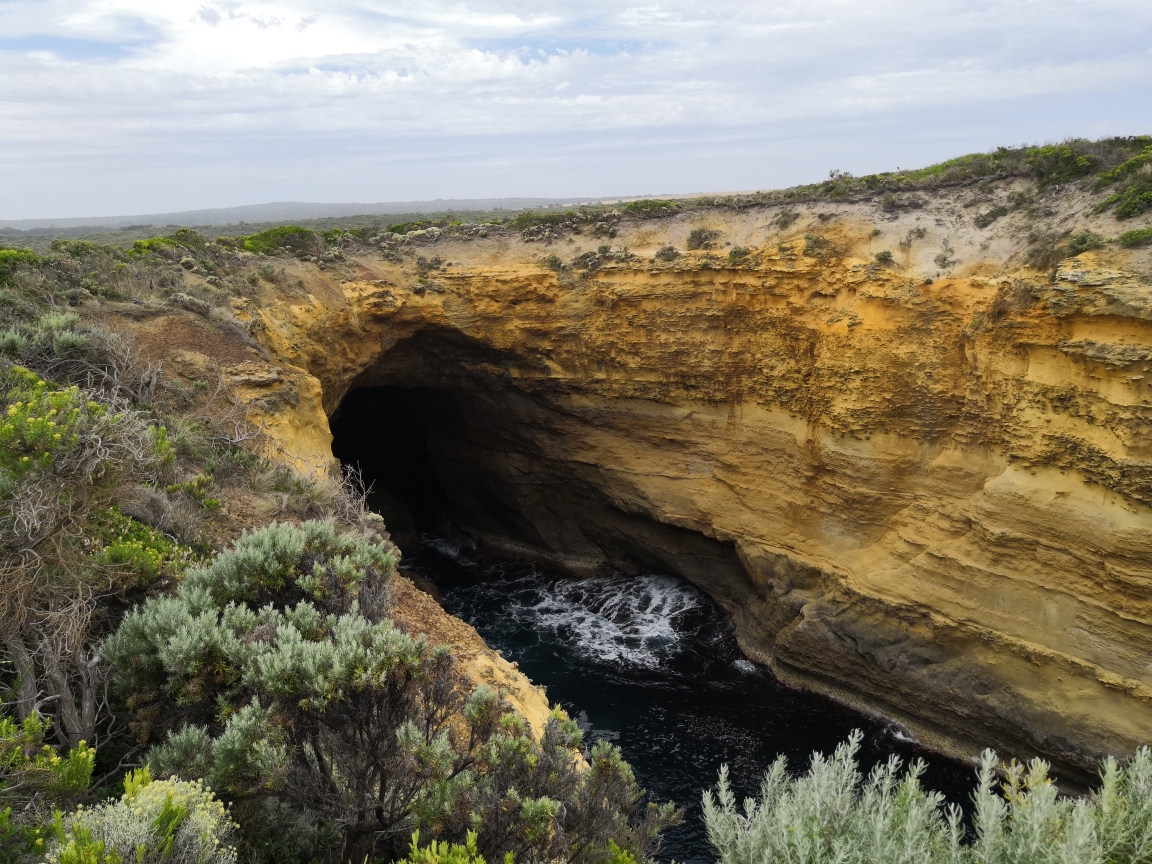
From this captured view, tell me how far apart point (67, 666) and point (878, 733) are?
15136 millimetres

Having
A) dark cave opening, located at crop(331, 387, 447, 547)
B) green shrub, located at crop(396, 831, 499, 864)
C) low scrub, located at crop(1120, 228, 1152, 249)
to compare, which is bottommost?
dark cave opening, located at crop(331, 387, 447, 547)

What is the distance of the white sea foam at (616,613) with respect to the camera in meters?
19.0

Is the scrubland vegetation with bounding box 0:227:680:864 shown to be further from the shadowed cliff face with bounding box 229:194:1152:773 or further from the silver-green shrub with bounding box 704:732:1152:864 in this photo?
the shadowed cliff face with bounding box 229:194:1152:773

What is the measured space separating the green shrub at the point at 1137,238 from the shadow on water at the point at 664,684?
33.7 ft

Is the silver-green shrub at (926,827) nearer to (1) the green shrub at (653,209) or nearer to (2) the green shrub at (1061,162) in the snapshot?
(2) the green shrub at (1061,162)

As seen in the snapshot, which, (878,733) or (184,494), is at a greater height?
(184,494)

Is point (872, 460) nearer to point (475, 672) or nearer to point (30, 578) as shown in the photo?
point (475, 672)

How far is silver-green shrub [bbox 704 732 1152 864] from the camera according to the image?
5227mm

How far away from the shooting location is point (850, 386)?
53.5 feet

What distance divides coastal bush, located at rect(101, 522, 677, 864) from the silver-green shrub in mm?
955

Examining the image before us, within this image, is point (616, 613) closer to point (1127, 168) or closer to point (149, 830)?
point (1127, 168)

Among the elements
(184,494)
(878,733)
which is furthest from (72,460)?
(878,733)

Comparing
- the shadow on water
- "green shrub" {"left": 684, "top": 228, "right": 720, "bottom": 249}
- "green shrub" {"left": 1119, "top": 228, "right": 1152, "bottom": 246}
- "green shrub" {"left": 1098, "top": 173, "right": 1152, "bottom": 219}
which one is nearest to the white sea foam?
the shadow on water

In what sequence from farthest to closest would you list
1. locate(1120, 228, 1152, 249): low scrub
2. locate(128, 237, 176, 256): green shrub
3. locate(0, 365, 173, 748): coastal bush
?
locate(128, 237, 176, 256): green shrub, locate(1120, 228, 1152, 249): low scrub, locate(0, 365, 173, 748): coastal bush
